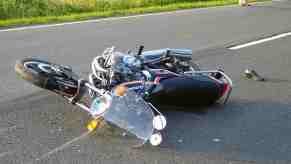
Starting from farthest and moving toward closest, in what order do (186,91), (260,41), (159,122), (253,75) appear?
(260,41)
(253,75)
(186,91)
(159,122)

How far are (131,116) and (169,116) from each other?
919 mm

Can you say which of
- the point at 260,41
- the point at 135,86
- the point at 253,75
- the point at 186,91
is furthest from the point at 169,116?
the point at 260,41

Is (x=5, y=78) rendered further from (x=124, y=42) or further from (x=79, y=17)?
(x=79, y=17)

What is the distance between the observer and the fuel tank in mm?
5305

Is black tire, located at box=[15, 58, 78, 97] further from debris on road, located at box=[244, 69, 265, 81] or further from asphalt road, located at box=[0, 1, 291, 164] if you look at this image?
debris on road, located at box=[244, 69, 265, 81]

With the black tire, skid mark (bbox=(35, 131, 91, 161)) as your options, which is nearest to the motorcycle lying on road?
the black tire

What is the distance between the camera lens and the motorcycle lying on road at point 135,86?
4676 mm

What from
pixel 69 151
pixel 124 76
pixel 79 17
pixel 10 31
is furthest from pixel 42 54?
pixel 79 17

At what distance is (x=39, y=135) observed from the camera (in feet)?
16.2

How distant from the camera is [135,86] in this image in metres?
5.19

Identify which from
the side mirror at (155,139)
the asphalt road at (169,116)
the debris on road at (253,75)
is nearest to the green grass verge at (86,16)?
the asphalt road at (169,116)

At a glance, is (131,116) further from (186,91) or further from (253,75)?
(253,75)

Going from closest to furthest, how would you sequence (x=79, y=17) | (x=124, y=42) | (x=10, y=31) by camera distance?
1. (x=124, y=42)
2. (x=10, y=31)
3. (x=79, y=17)

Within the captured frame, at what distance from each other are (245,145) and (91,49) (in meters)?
4.89
